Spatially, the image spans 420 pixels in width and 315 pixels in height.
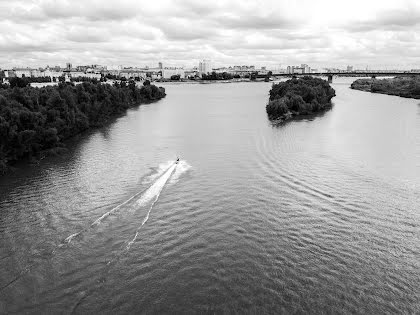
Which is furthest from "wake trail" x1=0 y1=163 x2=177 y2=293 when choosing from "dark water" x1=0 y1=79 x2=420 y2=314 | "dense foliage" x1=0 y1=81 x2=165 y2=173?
"dense foliage" x1=0 y1=81 x2=165 y2=173

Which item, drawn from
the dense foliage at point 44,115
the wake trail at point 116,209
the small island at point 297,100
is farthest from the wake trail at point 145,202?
the small island at point 297,100

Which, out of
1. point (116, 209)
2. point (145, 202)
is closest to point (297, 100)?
point (145, 202)

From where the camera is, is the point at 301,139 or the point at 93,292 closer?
the point at 93,292

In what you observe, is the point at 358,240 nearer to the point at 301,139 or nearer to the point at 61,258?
the point at 61,258

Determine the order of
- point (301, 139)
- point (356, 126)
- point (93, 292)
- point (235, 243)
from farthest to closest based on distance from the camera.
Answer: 1. point (356, 126)
2. point (301, 139)
3. point (235, 243)
4. point (93, 292)

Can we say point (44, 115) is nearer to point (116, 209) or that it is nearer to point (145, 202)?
point (145, 202)

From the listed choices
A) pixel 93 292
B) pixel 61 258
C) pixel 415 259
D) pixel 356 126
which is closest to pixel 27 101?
pixel 61 258

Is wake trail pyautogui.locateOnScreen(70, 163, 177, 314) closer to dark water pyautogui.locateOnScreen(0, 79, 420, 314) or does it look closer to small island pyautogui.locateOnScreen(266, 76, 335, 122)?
dark water pyautogui.locateOnScreen(0, 79, 420, 314)
